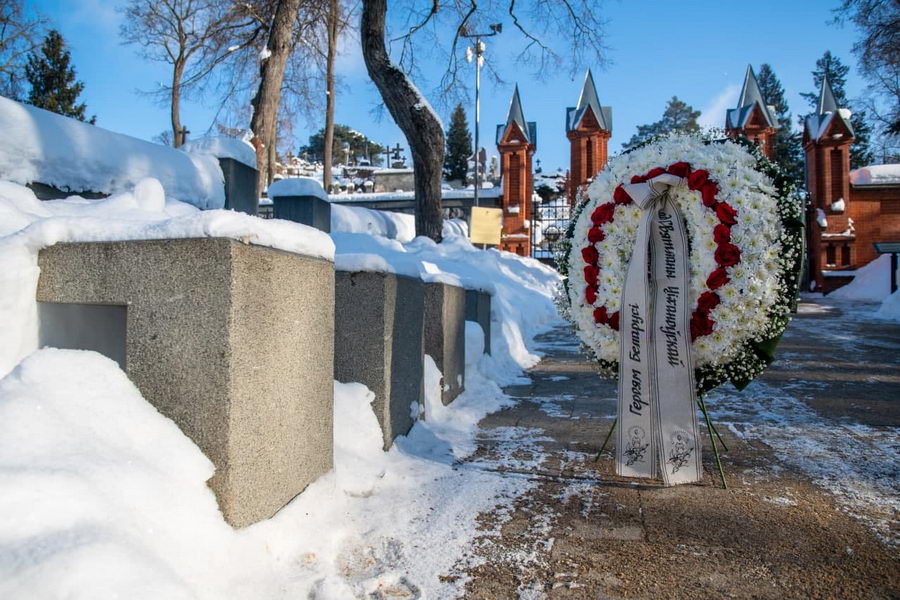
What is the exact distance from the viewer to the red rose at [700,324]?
3.01 m

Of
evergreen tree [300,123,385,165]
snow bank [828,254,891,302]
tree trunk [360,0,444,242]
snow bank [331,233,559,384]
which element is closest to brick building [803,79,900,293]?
snow bank [828,254,891,302]

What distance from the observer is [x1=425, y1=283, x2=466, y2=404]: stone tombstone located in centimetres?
448

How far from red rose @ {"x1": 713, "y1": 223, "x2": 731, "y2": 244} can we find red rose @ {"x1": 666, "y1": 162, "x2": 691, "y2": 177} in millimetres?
311

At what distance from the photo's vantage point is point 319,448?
104 inches

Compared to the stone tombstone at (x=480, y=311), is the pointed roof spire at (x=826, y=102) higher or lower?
higher

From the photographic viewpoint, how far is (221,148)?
6.36 meters

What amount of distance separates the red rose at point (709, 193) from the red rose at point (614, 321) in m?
0.69

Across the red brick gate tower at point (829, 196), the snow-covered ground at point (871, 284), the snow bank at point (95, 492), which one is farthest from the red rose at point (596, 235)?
the red brick gate tower at point (829, 196)

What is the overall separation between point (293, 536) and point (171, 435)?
1.82 feet

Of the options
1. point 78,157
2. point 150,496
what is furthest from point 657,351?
point 78,157

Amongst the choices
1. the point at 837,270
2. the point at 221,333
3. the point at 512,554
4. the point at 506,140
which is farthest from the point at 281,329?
the point at 837,270

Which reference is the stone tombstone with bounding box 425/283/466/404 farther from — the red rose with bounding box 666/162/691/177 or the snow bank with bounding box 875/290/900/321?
the snow bank with bounding box 875/290/900/321

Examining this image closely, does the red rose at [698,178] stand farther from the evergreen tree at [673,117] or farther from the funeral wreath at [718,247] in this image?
the evergreen tree at [673,117]

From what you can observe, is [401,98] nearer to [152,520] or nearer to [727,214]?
[727,214]
